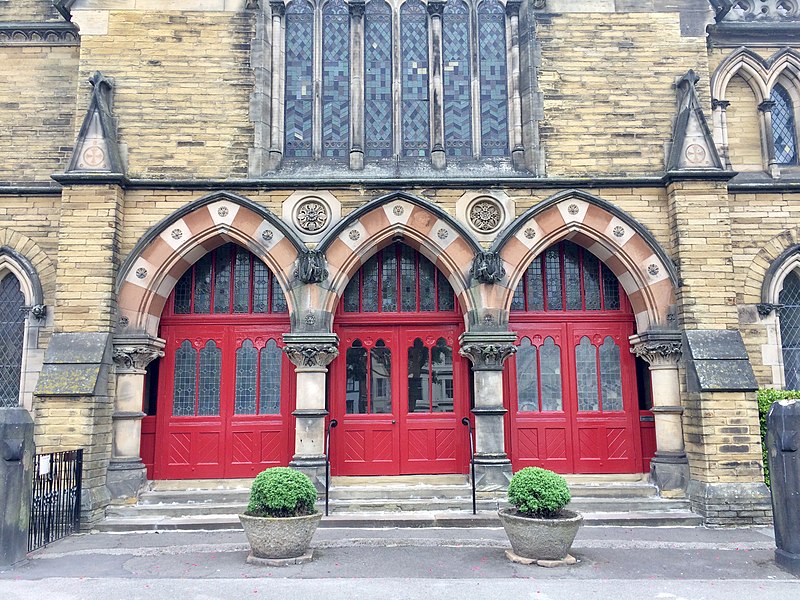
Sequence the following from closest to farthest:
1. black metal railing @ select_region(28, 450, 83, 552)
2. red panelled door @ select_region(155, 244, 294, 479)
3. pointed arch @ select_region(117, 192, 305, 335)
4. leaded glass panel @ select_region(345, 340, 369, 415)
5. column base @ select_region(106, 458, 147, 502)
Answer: black metal railing @ select_region(28, 450, 83, 552)
column base @ select_region(106, 458, 147, 502)
pointed arch @ select_region(117, 192, 305, 335)
red panelled door @ select_region(155, 244, 294, 479)
leaded glass panel @ select_region(345, 340, 369, 415)

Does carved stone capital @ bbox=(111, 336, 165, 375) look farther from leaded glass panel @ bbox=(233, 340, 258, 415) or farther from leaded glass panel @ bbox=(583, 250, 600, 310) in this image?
leaded glass panel @ bbox=(583, 250, 600, 310)

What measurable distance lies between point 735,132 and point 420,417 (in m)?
7.58

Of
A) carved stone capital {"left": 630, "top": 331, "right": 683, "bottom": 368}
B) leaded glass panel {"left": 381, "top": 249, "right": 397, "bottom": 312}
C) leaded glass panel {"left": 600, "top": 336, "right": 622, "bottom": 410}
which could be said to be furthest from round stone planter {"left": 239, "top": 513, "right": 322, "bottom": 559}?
carved stone capital {"left": 630, "top": 331, "right": 683, "bottom": 368}

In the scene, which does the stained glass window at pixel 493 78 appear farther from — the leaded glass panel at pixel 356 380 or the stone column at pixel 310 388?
the stone column at pixel 310 388

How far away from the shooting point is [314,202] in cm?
1032

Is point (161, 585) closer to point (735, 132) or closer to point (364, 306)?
point (364, 306)

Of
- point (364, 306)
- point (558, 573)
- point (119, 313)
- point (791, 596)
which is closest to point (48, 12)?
point (119, 313)

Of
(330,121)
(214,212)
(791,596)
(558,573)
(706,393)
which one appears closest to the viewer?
(791,596)

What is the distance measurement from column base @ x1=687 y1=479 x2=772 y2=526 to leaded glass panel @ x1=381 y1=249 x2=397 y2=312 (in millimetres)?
5518

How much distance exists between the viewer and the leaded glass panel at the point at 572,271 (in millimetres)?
11133

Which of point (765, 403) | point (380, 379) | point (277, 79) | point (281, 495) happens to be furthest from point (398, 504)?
point (277, 79)

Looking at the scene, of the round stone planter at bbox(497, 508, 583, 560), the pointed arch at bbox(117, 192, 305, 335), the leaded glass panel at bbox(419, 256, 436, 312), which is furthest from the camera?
the leaded glass panel at bbox(419, 256, 436, 312)

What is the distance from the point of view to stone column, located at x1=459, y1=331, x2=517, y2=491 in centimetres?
975

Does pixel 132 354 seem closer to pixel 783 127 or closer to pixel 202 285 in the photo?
pixel 202 285
